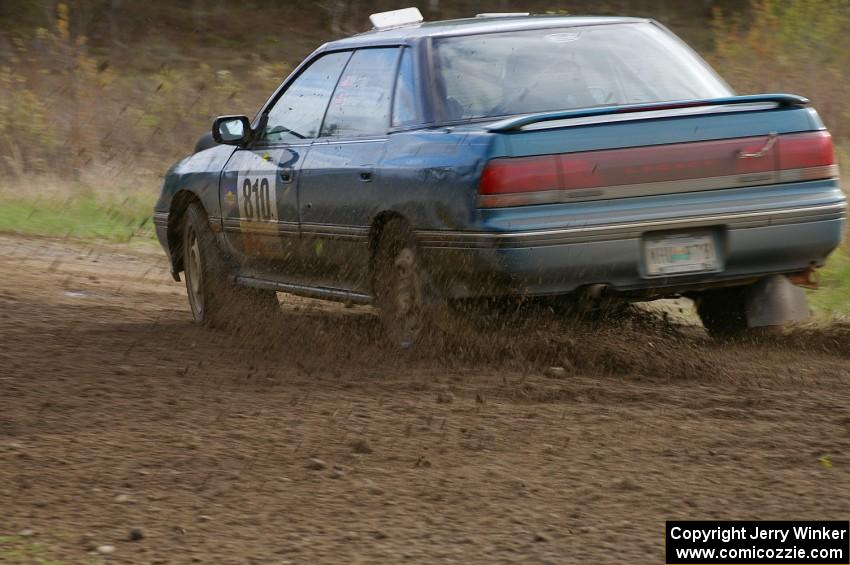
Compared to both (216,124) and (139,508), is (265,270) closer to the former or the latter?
(216,124)

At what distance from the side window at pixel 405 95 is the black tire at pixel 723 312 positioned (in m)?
1.65

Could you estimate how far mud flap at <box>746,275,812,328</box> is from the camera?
6.84 metres

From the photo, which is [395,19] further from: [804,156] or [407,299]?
[804,156]

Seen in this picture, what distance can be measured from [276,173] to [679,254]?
8.09ft

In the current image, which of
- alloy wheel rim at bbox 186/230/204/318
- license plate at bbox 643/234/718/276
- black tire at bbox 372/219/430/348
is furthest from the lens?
alloy wheel rim at bbox 186/230/204/318

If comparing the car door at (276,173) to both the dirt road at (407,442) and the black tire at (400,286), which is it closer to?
the dirt road at (407,442)

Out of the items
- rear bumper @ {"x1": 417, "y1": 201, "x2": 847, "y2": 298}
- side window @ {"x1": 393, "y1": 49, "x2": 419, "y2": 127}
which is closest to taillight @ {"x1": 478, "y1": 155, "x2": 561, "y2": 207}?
rear bumper @ {"x1": 417, "y1": 201, "x2": 847, "y2": 298}

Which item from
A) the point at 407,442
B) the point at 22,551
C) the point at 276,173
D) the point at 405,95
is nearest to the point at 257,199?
the point at 276,173

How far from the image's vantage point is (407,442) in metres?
5.16

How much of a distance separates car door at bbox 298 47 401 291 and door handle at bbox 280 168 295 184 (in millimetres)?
119

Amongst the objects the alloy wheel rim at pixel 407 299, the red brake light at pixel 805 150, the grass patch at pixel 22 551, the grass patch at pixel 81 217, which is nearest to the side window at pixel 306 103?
the alloy wheel rim at pixel 407 299

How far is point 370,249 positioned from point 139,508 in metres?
2.88

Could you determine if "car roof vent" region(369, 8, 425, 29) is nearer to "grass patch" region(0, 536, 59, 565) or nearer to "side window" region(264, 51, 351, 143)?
"side window" region(264, 51, 351, 143)

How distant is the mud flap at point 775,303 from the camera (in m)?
6.84
